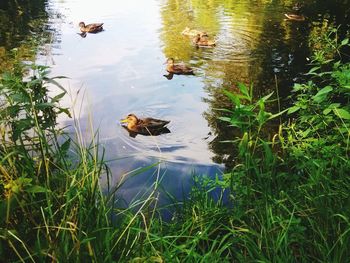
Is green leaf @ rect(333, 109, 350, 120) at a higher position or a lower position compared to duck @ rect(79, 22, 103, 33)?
higher

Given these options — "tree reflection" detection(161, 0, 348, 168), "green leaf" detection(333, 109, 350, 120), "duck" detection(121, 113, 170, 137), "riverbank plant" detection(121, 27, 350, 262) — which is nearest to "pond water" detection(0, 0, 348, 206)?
"tree reflection" detection(161, 0, 348, 168)

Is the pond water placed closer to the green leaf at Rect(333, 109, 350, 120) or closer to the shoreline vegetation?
the shoreline vegetation

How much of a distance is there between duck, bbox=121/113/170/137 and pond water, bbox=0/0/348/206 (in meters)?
0.14

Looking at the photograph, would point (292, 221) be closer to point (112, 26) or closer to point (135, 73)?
point (135, 73)

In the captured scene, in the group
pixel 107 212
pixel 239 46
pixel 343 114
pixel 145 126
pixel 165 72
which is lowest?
pixel 165 72

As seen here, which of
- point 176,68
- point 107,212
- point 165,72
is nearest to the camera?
point 107,212

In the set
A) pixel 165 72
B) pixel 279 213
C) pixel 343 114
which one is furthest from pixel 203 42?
pixel 279 213

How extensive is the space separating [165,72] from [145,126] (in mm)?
3769

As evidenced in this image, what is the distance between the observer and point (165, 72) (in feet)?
35.5

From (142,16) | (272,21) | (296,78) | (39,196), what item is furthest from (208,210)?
(142,16)

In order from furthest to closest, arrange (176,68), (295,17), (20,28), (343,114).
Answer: (295,17) → (20,28) → (176,68) → (343,114)

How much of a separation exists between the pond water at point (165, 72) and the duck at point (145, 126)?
0.14 metres

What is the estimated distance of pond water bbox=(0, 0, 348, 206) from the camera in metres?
6.78

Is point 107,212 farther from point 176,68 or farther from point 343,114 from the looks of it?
point 176,68
